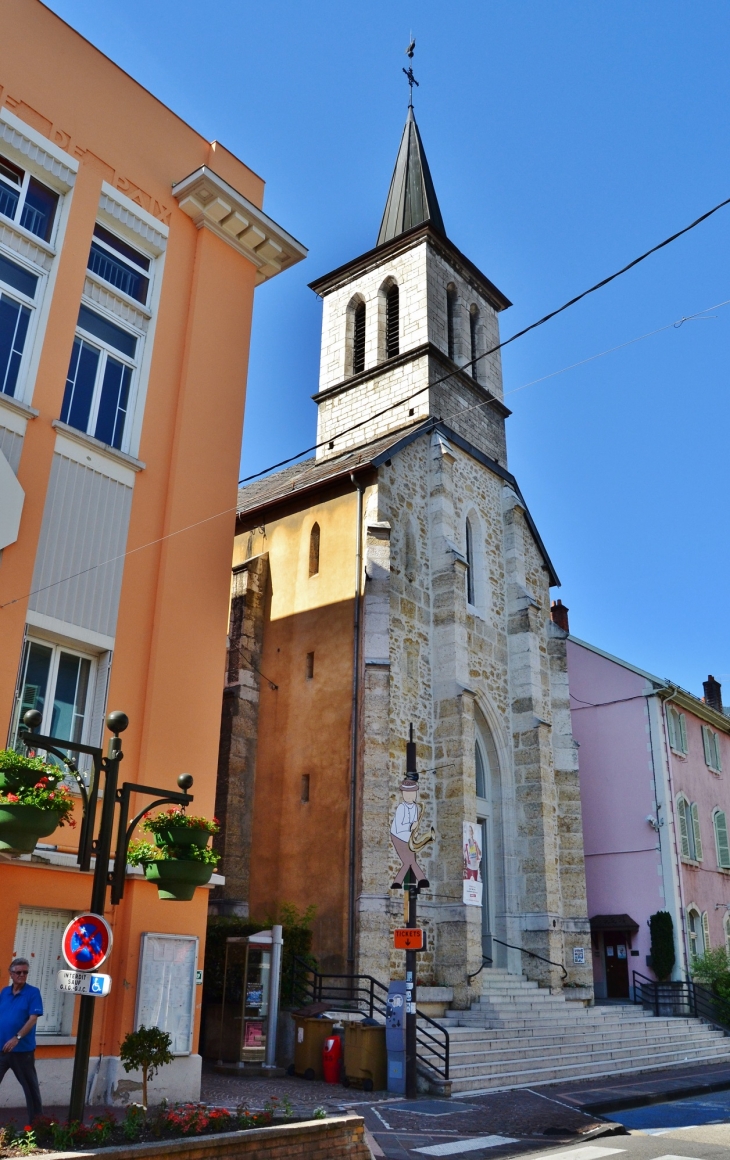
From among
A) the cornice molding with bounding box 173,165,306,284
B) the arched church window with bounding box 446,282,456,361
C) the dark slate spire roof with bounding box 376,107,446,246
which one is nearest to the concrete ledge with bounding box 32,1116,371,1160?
the cornice molding with bounding box 173,165,306,284

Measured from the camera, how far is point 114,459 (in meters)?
11.6

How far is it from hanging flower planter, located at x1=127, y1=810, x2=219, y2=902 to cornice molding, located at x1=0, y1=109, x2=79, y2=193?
8284mm

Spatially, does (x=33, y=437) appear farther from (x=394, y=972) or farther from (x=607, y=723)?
(x=607, y=723)

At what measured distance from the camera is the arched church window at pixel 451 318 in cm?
2830

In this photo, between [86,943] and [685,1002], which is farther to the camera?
[685,1002]

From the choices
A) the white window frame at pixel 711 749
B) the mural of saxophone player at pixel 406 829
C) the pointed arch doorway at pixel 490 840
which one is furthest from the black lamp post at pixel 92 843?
the white window frame at pixel 711 749

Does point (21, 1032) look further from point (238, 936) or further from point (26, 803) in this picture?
point (238, 936)

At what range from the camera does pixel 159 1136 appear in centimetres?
655

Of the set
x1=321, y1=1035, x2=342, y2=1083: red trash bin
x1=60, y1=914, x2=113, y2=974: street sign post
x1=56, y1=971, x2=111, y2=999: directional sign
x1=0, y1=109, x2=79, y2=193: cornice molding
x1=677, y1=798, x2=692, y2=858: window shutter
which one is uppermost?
x1=0, y1=109, x2=79, y2=193: cornice molding

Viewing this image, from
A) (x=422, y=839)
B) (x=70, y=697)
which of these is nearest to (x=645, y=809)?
(x=422, y=839)

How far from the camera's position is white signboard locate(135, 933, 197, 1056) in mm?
10156

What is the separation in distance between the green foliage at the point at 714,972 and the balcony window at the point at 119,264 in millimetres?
21125

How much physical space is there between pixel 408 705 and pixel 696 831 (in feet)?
41.8

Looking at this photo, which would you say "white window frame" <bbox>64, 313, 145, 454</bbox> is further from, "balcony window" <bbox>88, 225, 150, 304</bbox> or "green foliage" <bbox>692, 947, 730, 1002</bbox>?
"green foliage" <bbox>692, 947, 730, 1002</bbox>
